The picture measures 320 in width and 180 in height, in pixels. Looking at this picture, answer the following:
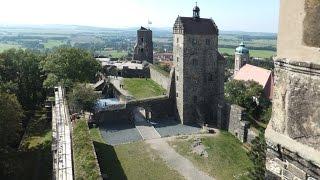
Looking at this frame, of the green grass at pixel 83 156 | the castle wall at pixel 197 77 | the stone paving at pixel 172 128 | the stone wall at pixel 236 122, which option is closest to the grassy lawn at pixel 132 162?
the green grass at pixel 83 156

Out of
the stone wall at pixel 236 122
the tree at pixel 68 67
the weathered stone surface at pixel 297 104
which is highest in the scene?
the weathered stone surface at pixel 297 104

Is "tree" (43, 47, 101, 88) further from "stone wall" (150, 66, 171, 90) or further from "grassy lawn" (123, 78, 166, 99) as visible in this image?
"stone wall" (150, 66, 171, 90)

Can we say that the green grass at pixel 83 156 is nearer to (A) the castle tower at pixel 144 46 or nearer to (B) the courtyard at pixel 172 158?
(B) the courtyard at pixel 172 158

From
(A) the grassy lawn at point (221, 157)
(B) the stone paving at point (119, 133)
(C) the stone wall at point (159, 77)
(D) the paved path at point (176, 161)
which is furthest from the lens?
(C) the stone wall at point (159, 77)

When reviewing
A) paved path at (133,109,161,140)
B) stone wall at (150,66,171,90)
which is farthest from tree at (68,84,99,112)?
stone wall at (150,66,171,90)

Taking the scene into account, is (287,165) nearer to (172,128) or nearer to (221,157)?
(221,157)

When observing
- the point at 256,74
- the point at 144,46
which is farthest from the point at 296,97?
the point at 144,46
